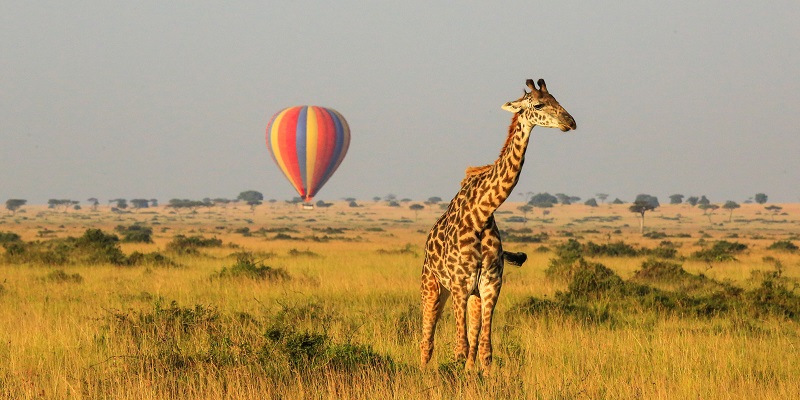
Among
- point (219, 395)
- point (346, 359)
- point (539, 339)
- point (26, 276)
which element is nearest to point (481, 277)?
point (346, 359)

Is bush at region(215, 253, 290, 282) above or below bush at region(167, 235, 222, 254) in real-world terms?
above

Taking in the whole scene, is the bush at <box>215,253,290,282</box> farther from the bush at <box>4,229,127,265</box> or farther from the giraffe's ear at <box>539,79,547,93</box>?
the giraffe's ear at <box>539,79,547,93</box>

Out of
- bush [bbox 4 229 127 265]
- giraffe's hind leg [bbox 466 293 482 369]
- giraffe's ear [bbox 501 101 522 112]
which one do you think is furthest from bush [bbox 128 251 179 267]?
giraffe's ear [bbox 501 101 522 112]

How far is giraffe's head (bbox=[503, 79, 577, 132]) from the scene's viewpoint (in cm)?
720

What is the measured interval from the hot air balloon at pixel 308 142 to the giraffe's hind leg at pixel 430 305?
6210 centimetres

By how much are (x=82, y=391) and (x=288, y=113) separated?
6579 cm

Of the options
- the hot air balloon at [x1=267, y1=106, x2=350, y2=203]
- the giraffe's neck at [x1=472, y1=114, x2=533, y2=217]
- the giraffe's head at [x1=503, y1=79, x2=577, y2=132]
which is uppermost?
the hot air balloon at [x1=267, y1=106, x2=350, y2=203]

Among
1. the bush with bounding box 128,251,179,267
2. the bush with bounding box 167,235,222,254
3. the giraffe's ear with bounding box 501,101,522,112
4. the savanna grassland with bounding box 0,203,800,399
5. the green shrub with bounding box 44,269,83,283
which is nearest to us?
the giraffe's ear with bounding box 501,101,522,112

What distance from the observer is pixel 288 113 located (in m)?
73.2

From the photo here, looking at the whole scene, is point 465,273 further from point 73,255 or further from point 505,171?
point 73,255

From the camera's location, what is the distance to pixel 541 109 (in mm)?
7488

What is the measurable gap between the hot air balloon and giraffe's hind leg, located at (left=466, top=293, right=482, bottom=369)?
206ft

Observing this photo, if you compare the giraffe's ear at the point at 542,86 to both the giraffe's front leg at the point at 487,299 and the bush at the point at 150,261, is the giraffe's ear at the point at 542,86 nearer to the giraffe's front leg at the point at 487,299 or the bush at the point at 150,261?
the giraffe's front leg at the point at 487,299

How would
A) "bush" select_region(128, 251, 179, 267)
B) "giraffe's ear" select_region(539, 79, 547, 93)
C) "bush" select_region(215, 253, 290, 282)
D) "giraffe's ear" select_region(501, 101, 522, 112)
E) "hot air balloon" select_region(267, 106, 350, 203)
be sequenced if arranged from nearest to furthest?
1. "giraffe's ear" select_region(539, 79, 547, 93)
2. "giraffe's ear" select_region(501, 101, 522, 112)
3. "bush" select_region(215, 253, 290, 282)
4. "bush" select_region(128, 251, 179, 267)
5. "hot air balloon" select_region(267, 106, 350, 203)
